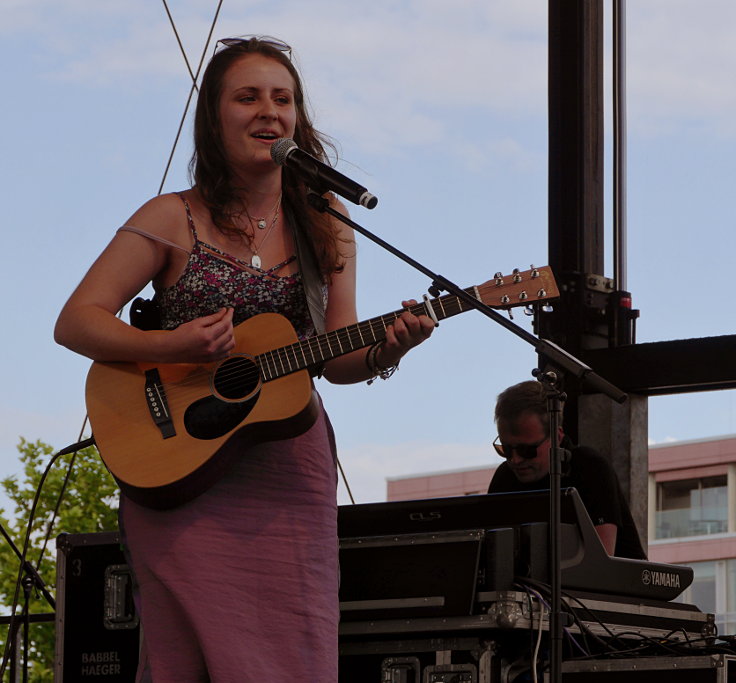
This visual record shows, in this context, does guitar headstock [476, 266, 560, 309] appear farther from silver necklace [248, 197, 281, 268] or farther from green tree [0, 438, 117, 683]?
green tree [0, 438, 117, 683]

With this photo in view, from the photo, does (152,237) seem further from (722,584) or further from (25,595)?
(722,584)

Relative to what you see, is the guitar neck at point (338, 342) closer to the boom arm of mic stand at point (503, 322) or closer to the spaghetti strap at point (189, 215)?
the boom arm of mic stand at point (503, 322)

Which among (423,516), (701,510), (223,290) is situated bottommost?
(423,516)

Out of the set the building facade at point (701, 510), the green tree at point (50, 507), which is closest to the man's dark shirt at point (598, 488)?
the green tree at point (50, 507)

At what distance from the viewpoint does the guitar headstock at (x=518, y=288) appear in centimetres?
245

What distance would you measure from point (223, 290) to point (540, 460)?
5.62 ft

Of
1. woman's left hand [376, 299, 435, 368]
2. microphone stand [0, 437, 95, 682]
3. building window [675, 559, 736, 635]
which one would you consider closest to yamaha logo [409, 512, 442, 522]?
woman's left hand [376, 299, 435, 368]

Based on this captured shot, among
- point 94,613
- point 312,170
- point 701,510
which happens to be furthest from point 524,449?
point 701,510

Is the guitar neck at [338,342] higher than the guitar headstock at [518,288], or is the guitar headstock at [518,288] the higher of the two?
the guitar headstock at [518,288]

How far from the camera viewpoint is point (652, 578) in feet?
10.2

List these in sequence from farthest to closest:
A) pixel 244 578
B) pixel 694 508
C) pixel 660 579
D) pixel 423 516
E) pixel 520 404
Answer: pixel 694 508 < pixel 520 404 < pixel 660 579 < pixel 423 516 < pixel 244 578

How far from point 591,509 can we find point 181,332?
191cm

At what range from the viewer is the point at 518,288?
2.45m

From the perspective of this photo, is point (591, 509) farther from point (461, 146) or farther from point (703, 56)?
point (461, 146)
